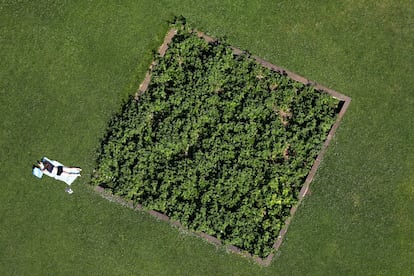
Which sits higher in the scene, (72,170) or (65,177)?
(72,170)

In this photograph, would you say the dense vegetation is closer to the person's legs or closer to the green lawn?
the green lawn

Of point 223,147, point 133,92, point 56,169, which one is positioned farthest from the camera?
point 133,92

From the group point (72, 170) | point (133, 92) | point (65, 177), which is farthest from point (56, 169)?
point (133, 92)

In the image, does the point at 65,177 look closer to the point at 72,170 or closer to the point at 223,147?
the point at 72,170

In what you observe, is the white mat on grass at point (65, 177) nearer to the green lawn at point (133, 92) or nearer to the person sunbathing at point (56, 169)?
the person sunbathing at point (56, 169)

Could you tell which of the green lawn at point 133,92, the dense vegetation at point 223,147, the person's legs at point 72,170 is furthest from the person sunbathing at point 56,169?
the dense vegetation at point 223,147

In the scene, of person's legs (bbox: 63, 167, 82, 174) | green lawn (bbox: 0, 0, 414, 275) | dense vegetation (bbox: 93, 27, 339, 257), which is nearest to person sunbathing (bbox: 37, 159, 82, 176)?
person's legs (bbox: 63, 167, 82, 174)
